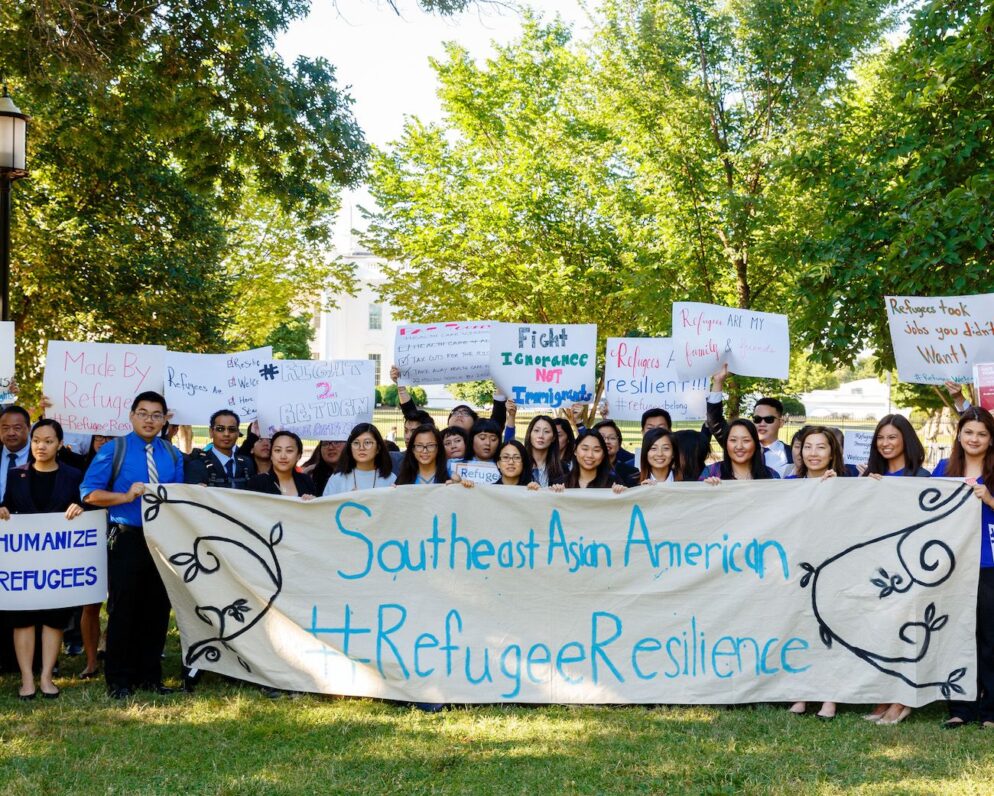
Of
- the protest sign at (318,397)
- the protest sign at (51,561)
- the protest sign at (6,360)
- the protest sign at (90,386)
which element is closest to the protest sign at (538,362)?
the protest sign at (318,397)

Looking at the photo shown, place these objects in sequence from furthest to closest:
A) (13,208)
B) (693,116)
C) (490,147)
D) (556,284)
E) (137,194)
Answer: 1. (490,147)
2. (556,284)
3. (693,116)
4. (137,194)
5. (13,208)

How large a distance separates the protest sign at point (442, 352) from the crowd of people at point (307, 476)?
4.25 ft

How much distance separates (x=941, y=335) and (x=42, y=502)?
20.3ft

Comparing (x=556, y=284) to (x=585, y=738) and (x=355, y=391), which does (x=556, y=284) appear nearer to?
(x=355, y=391)

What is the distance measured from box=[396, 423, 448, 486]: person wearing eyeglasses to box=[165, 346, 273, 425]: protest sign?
1949mm

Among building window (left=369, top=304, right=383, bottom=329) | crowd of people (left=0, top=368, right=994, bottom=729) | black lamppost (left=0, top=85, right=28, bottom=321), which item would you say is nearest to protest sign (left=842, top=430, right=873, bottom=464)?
crowd of people (left=0, top=368, right=994, bottom=729)

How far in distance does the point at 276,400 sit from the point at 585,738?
144 inches

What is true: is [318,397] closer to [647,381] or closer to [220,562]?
[220,562]

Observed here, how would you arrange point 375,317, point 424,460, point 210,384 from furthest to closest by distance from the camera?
point 375,317
point 210,384
point 424,460

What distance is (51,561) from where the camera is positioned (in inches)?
241

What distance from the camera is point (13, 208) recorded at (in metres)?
12.3

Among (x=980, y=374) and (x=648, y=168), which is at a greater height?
(x=648, y=168)

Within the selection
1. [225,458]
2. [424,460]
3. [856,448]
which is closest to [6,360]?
[225,458]

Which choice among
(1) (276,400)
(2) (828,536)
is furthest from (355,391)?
(2) (828,536)
